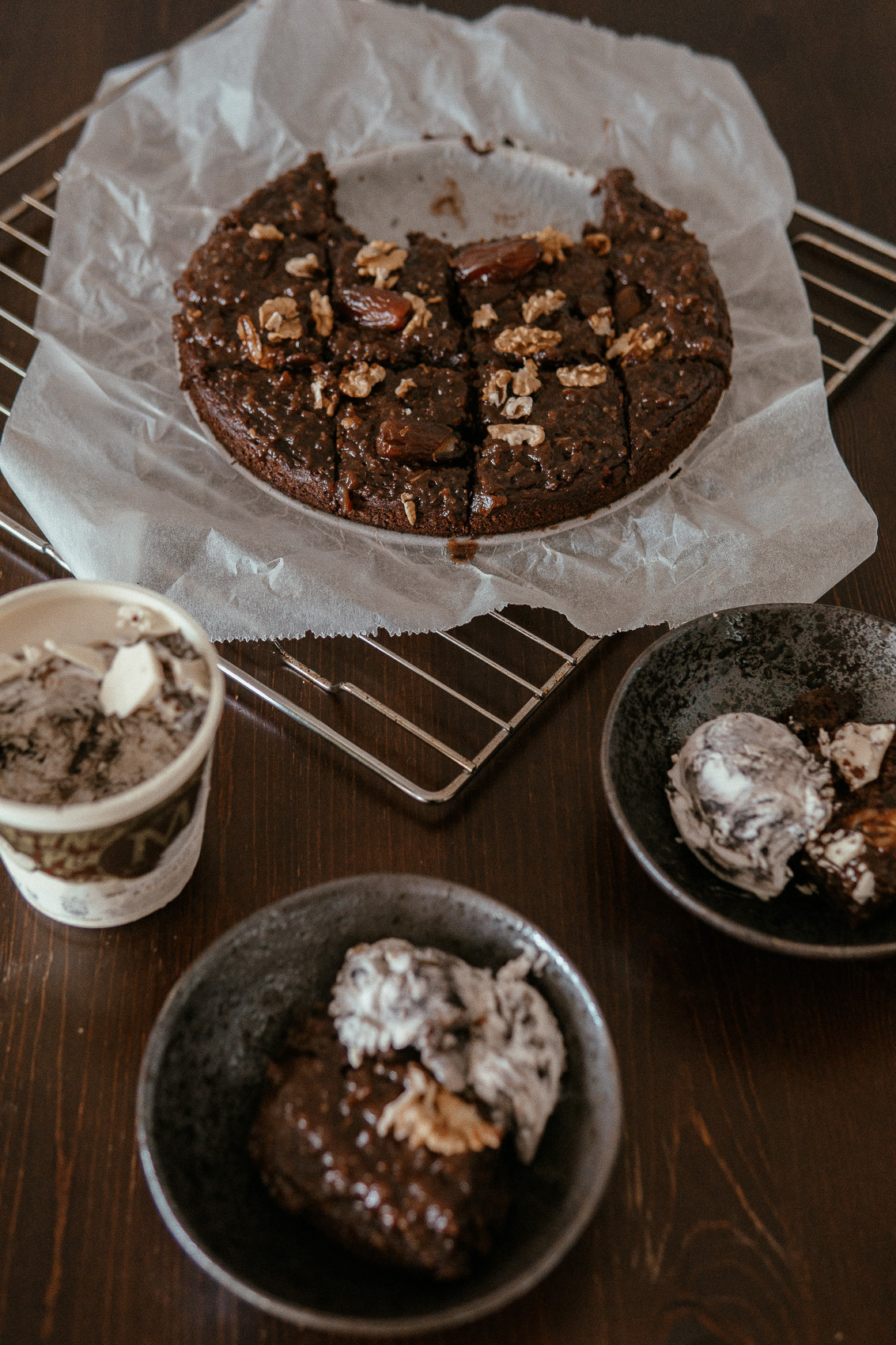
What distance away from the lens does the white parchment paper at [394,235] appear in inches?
63.6

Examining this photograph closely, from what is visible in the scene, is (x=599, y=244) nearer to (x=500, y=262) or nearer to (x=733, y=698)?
(x=500, y=262)

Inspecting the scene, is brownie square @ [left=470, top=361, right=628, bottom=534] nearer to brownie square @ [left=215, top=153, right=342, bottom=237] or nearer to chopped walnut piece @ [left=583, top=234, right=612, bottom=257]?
chopped walnut piece @ [left=583, top=234, right=612, bottom=257]

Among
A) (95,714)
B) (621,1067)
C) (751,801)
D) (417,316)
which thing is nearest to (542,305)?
(417,316)

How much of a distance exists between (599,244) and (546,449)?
1.67ft

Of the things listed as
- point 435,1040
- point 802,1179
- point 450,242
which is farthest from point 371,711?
point 450,242

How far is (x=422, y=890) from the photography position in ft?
3.62

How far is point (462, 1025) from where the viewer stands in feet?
3.36

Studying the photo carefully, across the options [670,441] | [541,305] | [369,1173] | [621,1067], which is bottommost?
[621,1067]

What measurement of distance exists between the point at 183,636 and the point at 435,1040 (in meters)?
0.44

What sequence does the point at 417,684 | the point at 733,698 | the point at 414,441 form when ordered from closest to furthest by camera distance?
the point at 733,698, the point at 417,684, the point at 414,441

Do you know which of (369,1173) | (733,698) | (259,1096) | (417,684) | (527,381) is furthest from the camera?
(527,381)

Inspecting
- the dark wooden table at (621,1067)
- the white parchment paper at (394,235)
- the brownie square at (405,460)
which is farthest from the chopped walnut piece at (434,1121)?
the brownie square at (405,460)

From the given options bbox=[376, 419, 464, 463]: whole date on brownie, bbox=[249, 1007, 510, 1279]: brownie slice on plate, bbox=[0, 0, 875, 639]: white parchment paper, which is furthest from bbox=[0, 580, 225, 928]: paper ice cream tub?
bbox=[376, 419, 464, 463]: whole date on brownie

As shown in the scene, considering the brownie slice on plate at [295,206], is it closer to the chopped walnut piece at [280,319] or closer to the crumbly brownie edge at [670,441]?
the chopped walnut piece at [280,319]
